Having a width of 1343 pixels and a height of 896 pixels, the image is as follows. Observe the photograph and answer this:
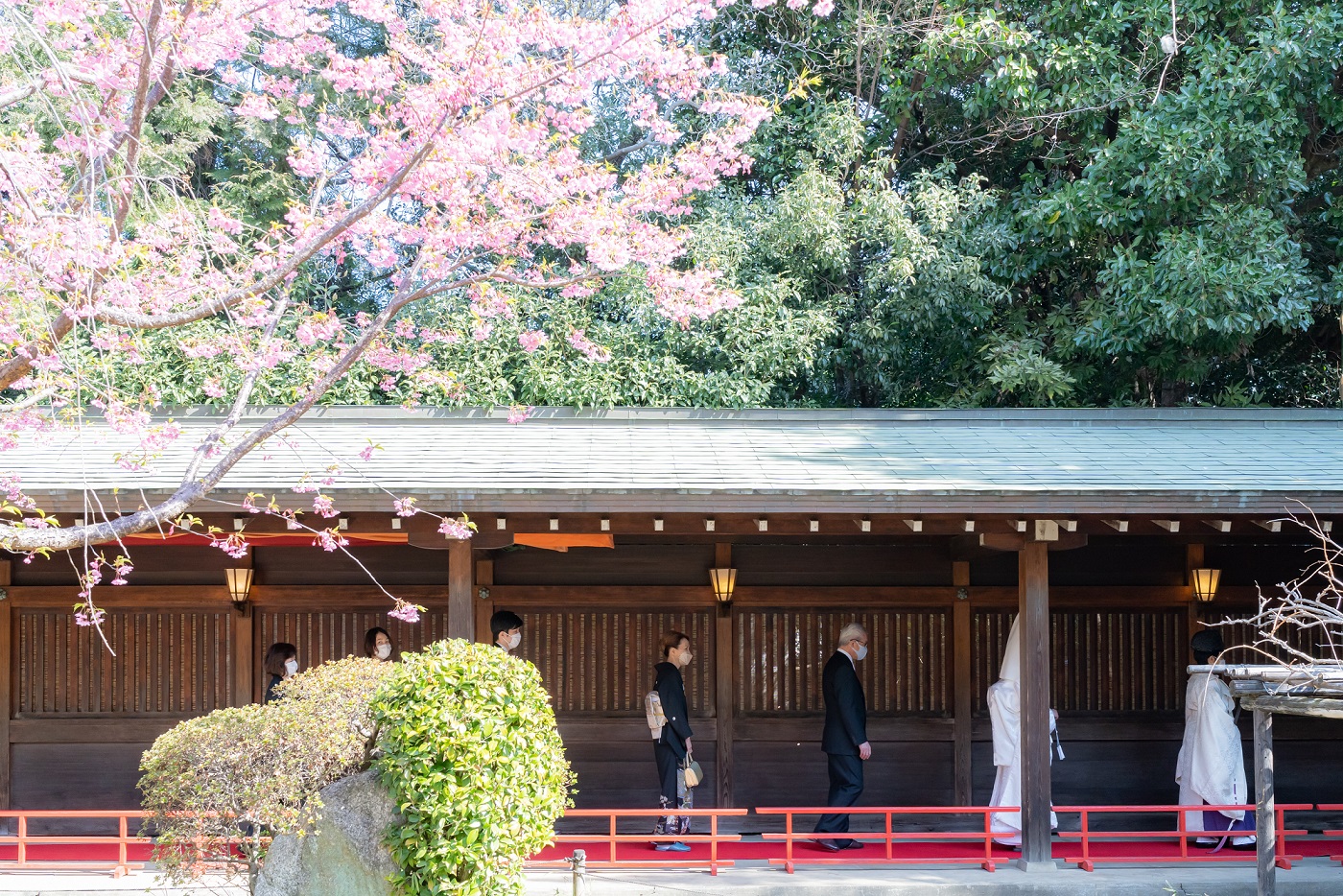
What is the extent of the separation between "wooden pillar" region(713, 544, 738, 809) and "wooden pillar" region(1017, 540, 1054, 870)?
2554mm

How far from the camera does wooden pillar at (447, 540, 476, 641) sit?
790cm

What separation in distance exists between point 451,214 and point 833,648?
194 inches

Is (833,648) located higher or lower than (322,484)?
lower

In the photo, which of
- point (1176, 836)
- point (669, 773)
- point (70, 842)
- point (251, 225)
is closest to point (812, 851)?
point (669, 773)

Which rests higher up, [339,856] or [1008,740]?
[1008,740]

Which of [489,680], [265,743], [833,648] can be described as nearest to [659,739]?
[833,648]

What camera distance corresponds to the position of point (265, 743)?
609 centimetres

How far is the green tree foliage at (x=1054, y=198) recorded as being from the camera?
1305 centimetres

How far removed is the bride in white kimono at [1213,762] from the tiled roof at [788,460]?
1.64 meters

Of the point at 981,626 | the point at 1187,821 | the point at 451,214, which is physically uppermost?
the point at 451,214

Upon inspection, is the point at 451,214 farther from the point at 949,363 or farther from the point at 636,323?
the point at 949,363

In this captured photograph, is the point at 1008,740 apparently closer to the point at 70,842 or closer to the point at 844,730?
the point at 844,730

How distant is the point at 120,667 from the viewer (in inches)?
383

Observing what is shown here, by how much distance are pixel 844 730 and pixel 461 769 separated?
11.6ft
